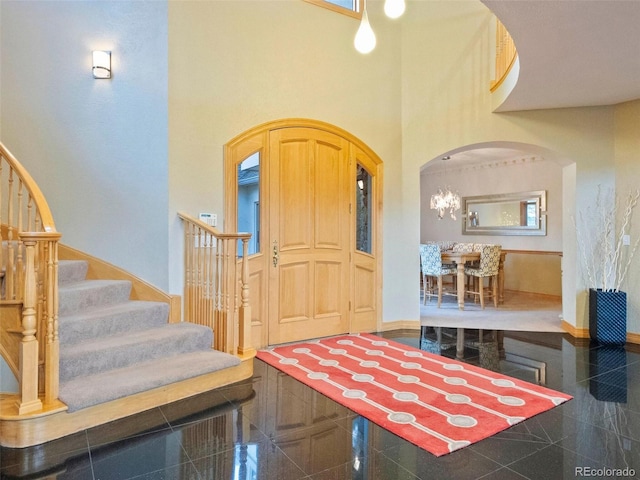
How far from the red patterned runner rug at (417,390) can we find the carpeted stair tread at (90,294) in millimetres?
1388

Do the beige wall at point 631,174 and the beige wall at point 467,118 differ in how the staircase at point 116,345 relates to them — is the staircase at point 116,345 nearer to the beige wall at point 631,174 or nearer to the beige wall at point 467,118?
the beige wall at point 467,118

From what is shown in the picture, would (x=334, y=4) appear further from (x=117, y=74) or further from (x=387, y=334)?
(x=387, y=334)

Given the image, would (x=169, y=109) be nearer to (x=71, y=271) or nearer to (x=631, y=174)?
(x=71, y=271)

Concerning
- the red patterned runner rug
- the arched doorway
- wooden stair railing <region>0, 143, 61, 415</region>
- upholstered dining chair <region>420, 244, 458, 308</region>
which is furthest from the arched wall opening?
wooden stair railing <region>0, 143, 61, 415</region>

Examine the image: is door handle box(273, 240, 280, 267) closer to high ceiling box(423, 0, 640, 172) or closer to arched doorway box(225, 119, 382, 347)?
arched doorway box(225, 119, 382, 347)

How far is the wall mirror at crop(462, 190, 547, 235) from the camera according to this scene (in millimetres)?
7662

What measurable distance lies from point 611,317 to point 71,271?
5368 millimetres

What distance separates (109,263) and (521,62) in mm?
4084

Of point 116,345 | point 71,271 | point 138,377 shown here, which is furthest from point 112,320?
point 71,271

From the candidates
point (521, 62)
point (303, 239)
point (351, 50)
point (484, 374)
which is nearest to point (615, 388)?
point (484, 374)

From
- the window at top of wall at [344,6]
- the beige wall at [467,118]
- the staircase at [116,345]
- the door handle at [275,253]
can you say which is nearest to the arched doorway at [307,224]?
the door handle at [275,253]

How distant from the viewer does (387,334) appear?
480 centimetres

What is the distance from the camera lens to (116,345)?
2992mm

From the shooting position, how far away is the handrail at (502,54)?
437cm
